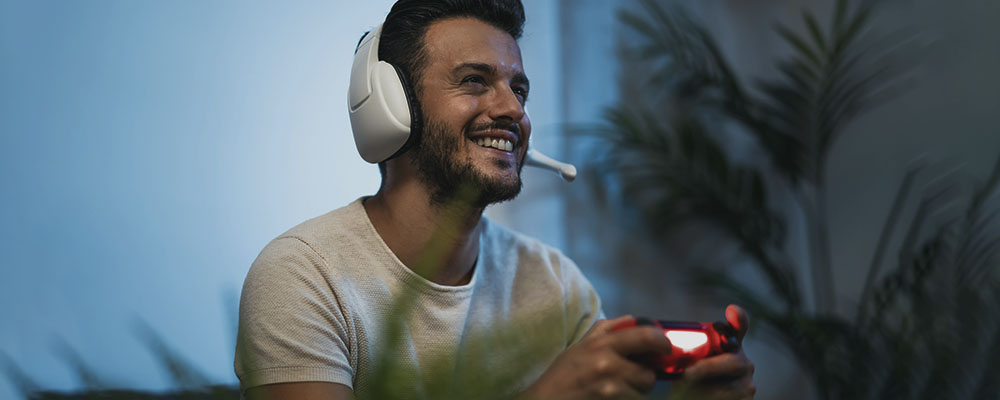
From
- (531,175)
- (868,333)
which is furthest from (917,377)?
(531,175)

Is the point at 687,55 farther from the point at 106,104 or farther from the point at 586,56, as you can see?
the point at 106,104

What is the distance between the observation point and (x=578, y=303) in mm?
1354

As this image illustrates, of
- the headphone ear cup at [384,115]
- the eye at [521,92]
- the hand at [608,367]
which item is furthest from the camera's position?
the eye at [521,92]

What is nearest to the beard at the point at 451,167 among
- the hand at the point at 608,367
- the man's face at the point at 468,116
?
the man's face at the point at 468,116

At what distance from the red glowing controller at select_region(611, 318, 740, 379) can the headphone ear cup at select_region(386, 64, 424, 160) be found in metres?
0.50

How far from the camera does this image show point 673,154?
228 centimetres

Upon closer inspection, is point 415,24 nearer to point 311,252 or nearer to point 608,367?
point 311,252

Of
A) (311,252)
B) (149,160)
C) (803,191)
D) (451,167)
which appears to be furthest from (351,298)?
(803,191)

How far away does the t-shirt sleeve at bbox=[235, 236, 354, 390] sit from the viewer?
3.17 ft

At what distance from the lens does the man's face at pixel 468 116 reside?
1.18 metres

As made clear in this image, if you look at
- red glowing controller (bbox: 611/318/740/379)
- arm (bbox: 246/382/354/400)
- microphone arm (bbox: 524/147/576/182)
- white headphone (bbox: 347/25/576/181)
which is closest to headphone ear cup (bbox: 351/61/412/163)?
white headphone (bbox: 347/25/576/181)

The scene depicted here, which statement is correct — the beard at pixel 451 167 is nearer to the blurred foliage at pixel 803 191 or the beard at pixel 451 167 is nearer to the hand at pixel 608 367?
the hand at pixel 608 367

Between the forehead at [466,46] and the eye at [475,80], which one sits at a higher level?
the forehead at [466,46]

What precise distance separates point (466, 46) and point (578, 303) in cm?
47
